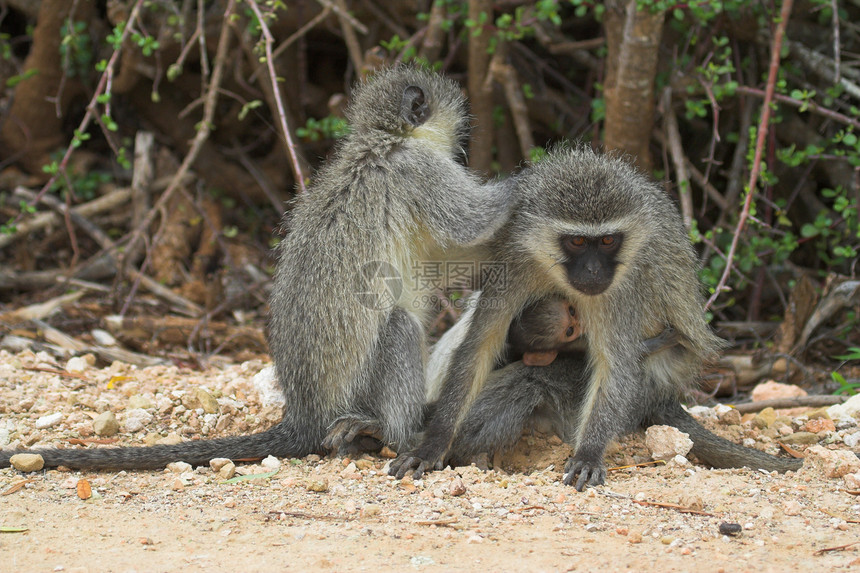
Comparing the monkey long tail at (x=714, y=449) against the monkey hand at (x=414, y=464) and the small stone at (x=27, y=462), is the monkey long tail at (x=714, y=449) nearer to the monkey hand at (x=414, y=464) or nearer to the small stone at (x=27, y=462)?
the monkey hand at (x=414, y=464)

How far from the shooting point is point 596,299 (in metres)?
3.90

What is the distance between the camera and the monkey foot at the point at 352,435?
12.9ft

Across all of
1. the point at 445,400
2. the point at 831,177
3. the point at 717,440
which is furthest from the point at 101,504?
the point at 831,177

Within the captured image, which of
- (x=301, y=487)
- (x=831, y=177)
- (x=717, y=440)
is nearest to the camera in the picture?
(x=301, y=487)

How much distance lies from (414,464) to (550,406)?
817 millimetres

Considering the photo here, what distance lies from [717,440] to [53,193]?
619 centimetres

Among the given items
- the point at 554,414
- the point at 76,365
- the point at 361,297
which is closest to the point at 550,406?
the point at 554,414

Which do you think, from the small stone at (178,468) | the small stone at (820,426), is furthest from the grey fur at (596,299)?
the small stone at (178,468)

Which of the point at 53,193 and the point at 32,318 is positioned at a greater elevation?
the point at 53,193

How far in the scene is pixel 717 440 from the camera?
3.97 metres

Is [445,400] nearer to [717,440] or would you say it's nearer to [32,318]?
[717,440]

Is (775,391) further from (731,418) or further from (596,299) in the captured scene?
(596,299)

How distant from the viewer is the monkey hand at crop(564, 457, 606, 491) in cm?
356

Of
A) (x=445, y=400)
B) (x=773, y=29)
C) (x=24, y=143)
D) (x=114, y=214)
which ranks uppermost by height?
(x=773, y=29)
